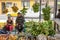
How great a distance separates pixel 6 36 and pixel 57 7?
495 centimetres

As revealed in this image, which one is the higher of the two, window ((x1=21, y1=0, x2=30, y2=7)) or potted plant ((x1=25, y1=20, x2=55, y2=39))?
window ((x1=21, y1=0, x2=30, y2=7))

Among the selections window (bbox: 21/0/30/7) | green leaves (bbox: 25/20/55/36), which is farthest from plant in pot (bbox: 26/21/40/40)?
window (bbox: 21/0/30/7)

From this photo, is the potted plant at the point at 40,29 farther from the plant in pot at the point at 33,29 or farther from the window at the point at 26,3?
the window at the point at 26,3

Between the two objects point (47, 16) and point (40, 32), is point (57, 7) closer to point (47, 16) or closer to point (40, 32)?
point (47, 16)

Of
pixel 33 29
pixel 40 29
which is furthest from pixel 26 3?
pixel 40 29

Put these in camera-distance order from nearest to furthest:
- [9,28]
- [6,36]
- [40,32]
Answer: [40,32], [6,36], [9,28]

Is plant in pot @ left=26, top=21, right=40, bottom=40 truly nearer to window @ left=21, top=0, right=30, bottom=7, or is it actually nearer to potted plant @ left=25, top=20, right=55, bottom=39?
potted plant @ left=25, top=20, right=55, bottom=39

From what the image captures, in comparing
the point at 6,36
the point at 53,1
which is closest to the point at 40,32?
the point at 6,36

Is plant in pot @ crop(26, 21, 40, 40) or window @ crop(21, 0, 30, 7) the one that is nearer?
plant in pot @ crop(26, 21, 40, 40)

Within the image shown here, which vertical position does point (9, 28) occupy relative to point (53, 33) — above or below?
below

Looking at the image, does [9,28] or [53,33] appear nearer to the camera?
[53,33]

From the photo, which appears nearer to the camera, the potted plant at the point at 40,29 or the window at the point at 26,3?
the potted plant at the point at 40,29

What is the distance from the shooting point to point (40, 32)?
2846 millimetres

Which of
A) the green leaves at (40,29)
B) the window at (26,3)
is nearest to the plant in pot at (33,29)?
the green leaves at (40,29)
